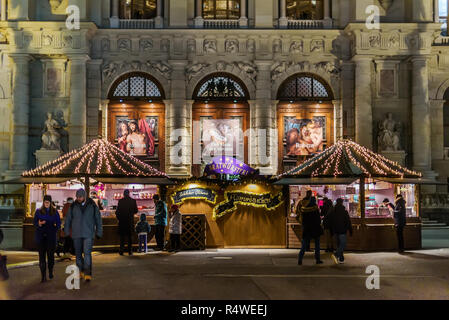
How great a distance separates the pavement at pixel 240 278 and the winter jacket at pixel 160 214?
167 centimetres

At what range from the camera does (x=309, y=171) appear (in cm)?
2048

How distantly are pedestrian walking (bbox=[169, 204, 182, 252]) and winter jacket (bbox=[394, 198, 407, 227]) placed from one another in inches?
280

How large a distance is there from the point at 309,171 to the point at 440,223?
33.7 feet

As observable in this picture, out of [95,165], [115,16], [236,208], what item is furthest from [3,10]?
[236,208]

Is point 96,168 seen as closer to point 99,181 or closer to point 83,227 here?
point 99,181

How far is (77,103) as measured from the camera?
29.3m

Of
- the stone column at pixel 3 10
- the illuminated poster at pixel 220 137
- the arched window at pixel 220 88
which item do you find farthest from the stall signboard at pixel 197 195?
the stone column at pixel 3 10

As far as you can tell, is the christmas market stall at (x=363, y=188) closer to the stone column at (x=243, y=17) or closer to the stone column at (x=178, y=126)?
the stone column at (x=178, y=126)

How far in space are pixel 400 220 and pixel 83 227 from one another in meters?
10.9

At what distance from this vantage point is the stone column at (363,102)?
2944 centimetres

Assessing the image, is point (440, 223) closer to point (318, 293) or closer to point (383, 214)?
point (383, 214)

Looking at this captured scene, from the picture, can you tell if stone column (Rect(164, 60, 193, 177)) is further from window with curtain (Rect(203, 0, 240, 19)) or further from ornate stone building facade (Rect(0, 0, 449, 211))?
window with curtain (Rect(203, 0, 240, 19))

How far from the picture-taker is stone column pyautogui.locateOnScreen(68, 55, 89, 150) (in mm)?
29156

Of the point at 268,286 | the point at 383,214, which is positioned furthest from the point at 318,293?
the point at 383,214
